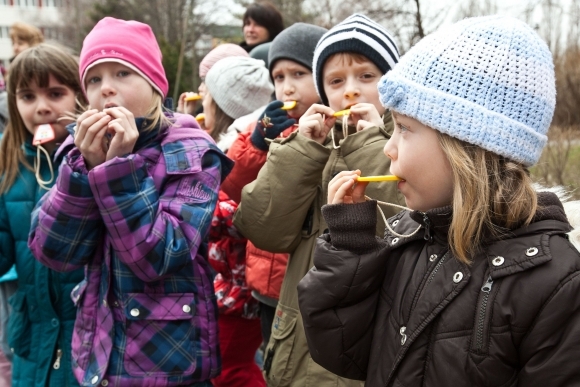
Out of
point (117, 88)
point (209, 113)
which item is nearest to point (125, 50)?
point (117, 88)

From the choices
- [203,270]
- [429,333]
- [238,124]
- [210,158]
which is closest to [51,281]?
[203,270]

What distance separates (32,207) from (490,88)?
2.13 meters

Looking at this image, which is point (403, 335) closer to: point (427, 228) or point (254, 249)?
point (427, 228)

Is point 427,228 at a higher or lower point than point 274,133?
higher

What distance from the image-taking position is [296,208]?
230 centimetres

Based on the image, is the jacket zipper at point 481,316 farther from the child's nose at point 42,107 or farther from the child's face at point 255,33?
the child's face at point 255,33

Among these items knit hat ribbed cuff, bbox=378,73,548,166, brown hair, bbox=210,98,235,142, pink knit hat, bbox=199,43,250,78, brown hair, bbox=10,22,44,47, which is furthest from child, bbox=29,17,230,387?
brown hair, bbox=10,22,44,47

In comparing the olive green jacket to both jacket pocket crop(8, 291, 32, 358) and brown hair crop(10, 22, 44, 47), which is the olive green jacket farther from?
brown hair crop(10, 22, 44, 47)

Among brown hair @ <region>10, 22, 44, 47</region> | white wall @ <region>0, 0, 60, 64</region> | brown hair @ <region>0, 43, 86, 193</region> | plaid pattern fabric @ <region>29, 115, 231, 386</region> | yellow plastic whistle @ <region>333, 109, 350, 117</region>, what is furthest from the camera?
white wall @ <region>0, 0, 60, 64</region>

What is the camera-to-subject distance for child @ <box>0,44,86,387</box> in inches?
101

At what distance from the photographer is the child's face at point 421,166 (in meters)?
1.61

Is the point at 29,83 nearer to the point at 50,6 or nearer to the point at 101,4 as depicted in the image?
the point at 101,4

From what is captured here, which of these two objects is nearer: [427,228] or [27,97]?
[427,228]

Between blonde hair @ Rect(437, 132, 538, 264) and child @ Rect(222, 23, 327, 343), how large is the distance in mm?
1298
